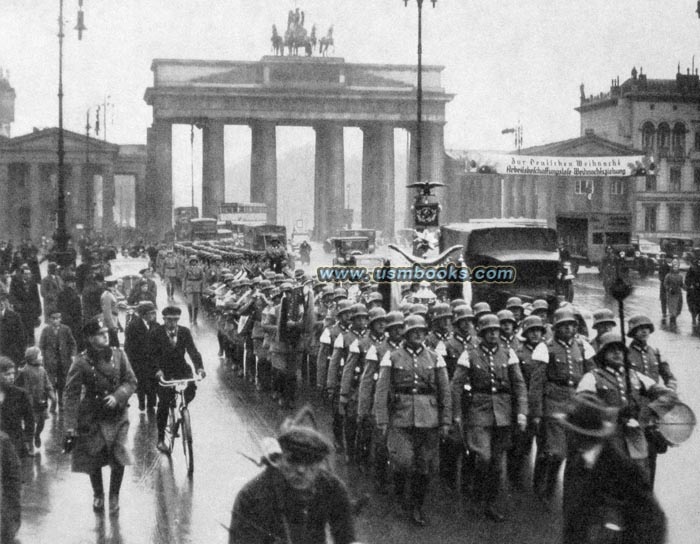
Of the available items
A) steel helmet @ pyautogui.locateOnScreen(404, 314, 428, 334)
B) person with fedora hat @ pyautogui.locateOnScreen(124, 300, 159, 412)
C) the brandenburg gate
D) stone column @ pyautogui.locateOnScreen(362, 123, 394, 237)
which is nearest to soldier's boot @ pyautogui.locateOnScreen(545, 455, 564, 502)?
steel helmet @ pyautogui.locateOnScreen(404, 314, 428, 334)

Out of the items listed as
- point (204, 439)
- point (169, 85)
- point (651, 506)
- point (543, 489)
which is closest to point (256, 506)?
point (651, 506)

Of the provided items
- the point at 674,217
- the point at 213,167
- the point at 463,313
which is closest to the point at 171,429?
the point at 463,313

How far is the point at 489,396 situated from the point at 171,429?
3.66m

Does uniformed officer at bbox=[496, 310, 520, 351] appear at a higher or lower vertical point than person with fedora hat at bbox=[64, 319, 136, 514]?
higher

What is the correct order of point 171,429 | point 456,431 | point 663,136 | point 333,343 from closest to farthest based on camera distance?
point 456,431 → point 171,429 → point 333,343 → point 663,136

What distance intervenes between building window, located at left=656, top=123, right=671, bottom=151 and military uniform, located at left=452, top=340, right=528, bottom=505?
50.8 metres

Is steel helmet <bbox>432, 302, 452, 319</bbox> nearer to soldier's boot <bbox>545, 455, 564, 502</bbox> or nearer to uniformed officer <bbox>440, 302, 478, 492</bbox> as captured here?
uniformed officer <bbox>440, 302, 478, 492</bbox>

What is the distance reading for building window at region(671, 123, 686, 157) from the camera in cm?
5756

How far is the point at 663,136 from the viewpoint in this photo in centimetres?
6191

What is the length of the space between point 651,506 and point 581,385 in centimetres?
234

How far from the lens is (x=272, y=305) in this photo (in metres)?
16.6

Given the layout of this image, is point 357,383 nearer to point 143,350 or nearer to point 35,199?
point 143,350

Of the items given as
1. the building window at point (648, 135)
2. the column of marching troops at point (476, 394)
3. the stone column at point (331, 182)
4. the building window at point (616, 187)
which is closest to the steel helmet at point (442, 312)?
the column of marching troops at point (476, 394)

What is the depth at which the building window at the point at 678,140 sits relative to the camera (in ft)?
189
